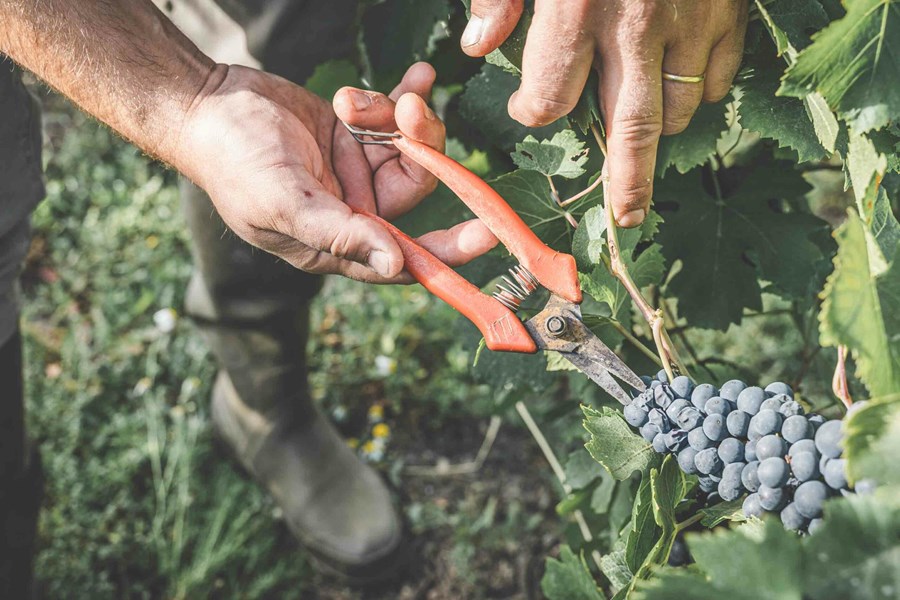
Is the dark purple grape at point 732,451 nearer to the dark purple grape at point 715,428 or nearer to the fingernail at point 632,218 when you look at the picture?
the dark purple grape at point 715,428

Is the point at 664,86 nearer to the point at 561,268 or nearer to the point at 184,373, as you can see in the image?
the point at 561,268

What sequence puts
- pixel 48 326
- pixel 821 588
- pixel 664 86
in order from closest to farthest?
pixel 821 588 → pixel 664 86 → pixel 48 326

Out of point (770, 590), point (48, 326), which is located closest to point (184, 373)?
point (48, 326)

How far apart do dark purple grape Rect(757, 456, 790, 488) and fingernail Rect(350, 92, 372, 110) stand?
2.69 feet

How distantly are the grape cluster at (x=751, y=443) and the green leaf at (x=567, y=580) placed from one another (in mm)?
342

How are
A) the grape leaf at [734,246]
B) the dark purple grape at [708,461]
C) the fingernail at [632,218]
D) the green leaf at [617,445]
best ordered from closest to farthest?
the dark purple grape at [708,461], the green leaf at [617,445], the fingernail at [632,218], the grape leaf at [734,246]

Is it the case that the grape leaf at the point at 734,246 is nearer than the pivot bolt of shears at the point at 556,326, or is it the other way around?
the pivot bolt of shears at the point at 556,326

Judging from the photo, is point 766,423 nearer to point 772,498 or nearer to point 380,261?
point 772,498

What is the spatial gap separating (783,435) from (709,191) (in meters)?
0.78

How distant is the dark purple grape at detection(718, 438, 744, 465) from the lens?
0.89m

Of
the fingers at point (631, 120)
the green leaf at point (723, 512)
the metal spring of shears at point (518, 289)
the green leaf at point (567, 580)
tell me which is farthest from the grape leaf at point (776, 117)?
the green leaf at point (567, 580)

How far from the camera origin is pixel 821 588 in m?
0.68

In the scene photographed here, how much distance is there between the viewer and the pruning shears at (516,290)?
3.63 ft

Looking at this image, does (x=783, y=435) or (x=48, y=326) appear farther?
(x=48, y=326)
